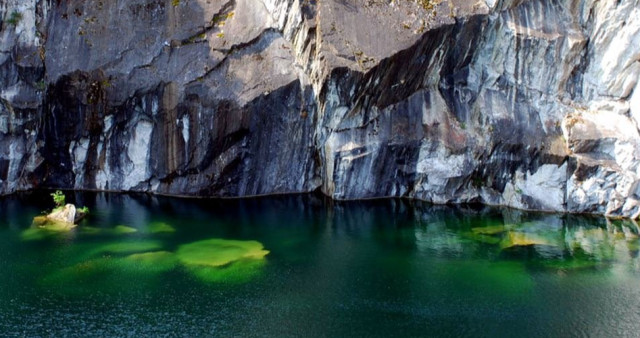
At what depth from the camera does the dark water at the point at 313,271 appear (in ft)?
72.1

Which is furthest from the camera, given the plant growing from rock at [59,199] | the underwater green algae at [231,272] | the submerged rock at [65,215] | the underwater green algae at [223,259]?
the plant growing from rock at [59,199]

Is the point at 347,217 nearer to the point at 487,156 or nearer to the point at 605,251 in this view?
the point at 487,156

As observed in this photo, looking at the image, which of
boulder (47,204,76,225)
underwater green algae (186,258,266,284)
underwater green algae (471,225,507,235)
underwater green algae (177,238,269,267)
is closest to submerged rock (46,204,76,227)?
boulder (47,204,76,225)

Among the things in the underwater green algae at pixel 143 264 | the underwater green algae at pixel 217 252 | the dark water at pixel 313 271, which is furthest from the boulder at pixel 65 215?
the underwater green algae at pixel 217 252

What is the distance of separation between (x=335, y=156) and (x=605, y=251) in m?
15.7

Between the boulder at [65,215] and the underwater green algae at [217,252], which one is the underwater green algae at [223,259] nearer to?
the underwater green algae at [217,252]

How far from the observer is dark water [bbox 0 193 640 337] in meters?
22.0

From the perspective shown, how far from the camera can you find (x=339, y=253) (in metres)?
29.7

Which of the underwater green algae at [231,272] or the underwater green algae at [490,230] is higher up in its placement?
the underwater green algae at [490,230]

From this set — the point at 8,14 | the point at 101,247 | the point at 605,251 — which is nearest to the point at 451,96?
the point at 605,251

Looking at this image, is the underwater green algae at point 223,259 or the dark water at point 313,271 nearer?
the dark water at point 313,271

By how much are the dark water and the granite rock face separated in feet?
6.85

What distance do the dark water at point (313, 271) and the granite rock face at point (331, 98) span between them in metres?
2.09

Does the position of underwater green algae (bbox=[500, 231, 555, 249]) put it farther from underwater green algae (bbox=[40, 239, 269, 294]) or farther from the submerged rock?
the submerged rock
